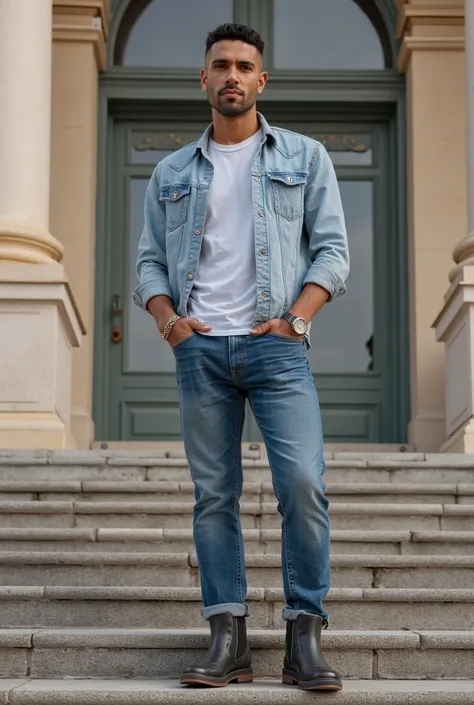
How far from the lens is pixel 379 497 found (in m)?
6.43

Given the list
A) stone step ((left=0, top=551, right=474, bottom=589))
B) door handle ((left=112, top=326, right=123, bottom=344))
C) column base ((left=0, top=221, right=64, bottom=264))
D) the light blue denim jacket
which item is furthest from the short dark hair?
door handle ((left=112, top=326, right=123, bottom=344))

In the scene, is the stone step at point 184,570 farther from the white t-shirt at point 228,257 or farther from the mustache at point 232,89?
the mustache at point 232,89

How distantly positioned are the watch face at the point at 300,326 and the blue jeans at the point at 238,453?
0.17ft

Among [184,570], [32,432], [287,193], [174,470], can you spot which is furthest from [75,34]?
[287,193]

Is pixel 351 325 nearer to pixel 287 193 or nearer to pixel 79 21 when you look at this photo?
pixel 79 21

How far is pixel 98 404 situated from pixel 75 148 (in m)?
2.02

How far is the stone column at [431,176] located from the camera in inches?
405

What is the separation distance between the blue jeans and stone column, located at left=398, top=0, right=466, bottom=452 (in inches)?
242

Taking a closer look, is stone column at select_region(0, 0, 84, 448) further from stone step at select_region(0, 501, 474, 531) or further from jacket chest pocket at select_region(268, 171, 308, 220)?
jacket chest pocket at select_region(268, 171, 308, 220)

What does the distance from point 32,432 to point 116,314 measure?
9.08 ft

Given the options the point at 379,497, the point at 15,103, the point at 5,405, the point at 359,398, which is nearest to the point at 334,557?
the point at 379,497

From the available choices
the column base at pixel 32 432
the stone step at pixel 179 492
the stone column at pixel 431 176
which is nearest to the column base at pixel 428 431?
the stone column at pixel 431 176

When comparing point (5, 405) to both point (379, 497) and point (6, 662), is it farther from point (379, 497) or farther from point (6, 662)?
point (6, 662)

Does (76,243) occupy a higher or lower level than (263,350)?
higher
